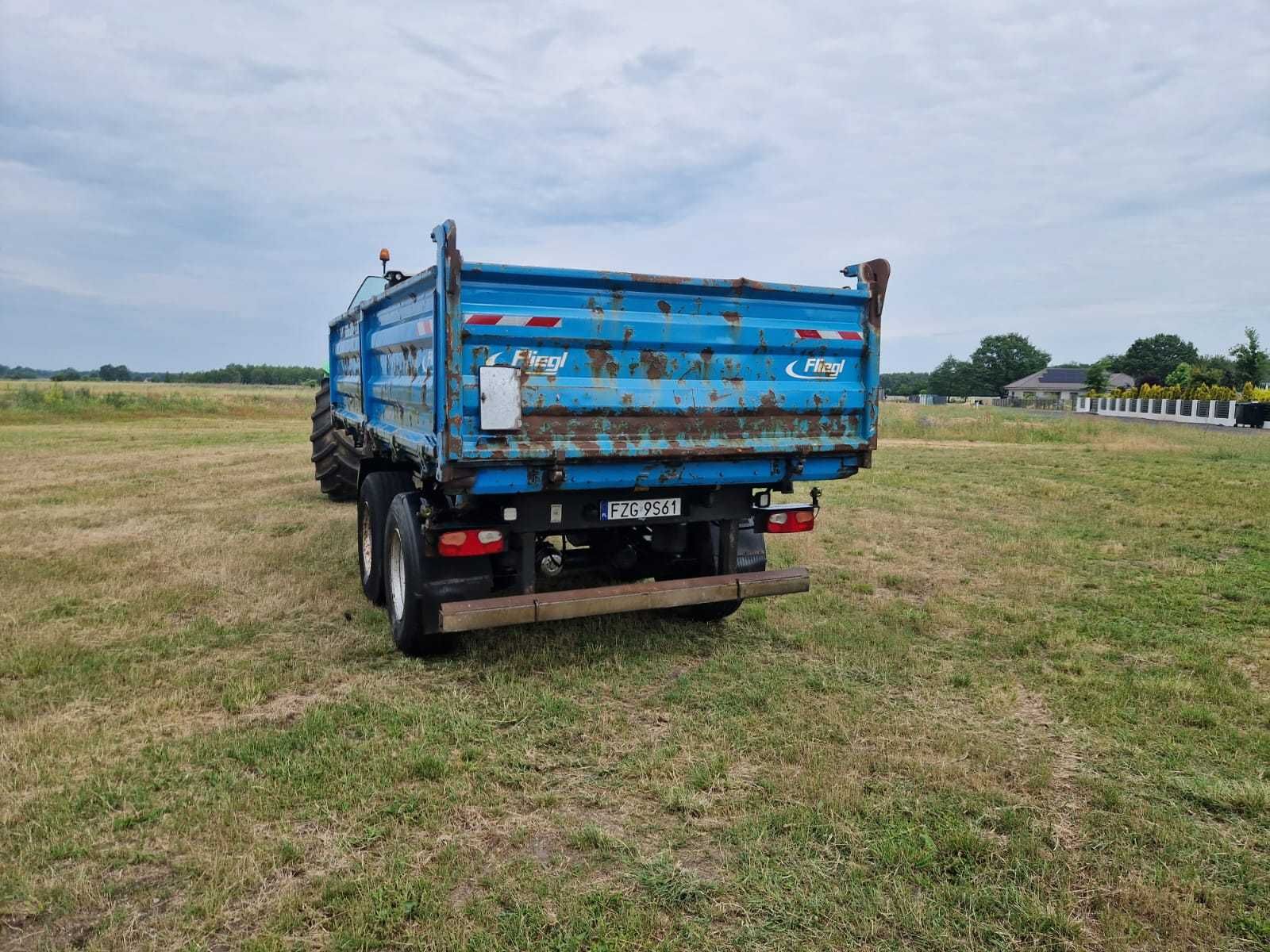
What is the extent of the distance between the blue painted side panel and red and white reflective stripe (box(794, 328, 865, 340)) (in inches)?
0.4

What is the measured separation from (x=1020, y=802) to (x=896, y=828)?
23.2 inches

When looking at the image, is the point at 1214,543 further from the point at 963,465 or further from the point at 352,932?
the point at 352,932

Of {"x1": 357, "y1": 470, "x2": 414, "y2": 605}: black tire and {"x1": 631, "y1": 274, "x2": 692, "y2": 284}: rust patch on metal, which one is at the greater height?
{"x1": 631, "y1": 274, "x2": 692, "y2": 284}: rust patch on metal

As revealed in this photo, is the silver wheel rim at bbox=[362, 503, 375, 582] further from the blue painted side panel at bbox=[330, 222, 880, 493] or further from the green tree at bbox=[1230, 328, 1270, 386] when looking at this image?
the green tree at bbox=[1230, 328, 1270, 386]

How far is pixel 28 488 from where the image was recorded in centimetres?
1160

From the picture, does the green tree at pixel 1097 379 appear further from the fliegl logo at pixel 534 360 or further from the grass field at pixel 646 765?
the fliegl logo at pixel 534 360

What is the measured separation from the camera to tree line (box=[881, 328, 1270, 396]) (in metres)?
73.8

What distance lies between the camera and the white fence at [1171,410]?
36075 millimetres

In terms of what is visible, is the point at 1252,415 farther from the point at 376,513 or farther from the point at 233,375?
the point at 233,375

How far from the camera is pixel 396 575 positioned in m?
5.30

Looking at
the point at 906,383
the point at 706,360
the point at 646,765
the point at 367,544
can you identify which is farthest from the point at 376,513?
the point at 906,383

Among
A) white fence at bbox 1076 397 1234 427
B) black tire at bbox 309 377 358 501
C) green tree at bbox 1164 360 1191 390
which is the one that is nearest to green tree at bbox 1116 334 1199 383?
green tree at bbox 1164 360 1191 390

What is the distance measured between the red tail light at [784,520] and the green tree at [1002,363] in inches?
4383

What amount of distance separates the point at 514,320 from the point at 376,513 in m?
2.19
